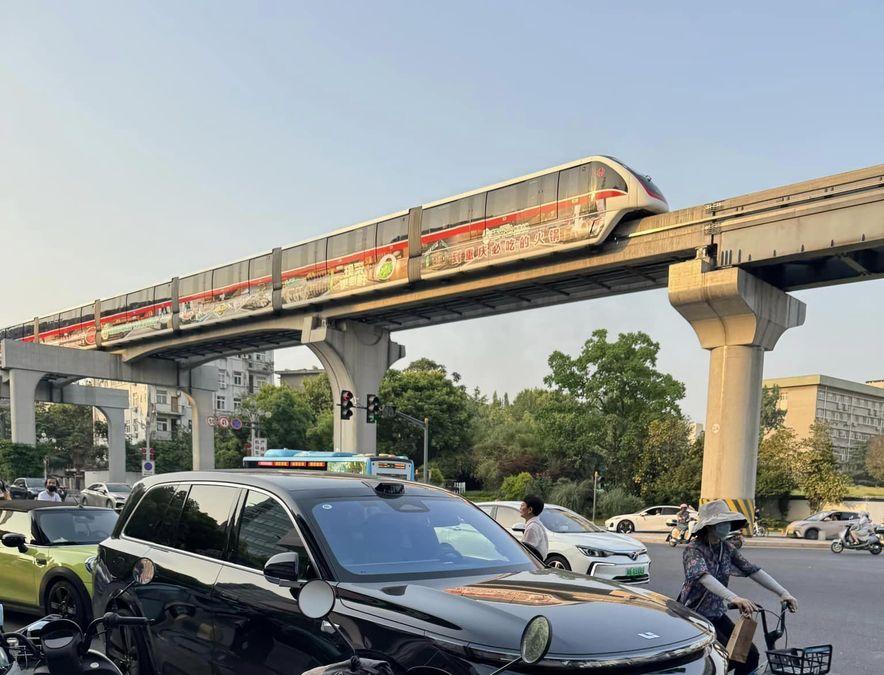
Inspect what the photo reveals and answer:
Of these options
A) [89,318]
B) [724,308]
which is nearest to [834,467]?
[724,308]

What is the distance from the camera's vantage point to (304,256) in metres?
33.5

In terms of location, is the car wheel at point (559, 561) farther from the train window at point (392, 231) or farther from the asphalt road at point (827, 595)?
the train window at point (392, 231)

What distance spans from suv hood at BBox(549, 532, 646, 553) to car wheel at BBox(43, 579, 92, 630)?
748 cm

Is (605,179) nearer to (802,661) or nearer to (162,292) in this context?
(802,661)

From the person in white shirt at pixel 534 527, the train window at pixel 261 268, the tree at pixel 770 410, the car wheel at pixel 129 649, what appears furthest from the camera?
the tree at pixel 770 410

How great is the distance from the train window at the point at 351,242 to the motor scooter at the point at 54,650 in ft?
92.7

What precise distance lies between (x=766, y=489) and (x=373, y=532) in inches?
1527

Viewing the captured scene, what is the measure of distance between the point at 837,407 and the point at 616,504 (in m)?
51.5

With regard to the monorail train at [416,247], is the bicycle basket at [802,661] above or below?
below

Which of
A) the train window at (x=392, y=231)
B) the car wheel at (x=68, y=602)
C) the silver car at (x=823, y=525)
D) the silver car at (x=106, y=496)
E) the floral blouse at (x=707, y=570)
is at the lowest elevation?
the silver car at (x=106, y=496)

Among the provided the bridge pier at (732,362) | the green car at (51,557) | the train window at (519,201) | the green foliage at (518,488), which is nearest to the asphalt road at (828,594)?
the bridge pier at (732,362)

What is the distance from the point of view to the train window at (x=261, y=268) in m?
35.0

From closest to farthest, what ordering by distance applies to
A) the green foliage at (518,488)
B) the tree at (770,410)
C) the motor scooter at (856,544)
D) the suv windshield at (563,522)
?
the suv windshield at (563,522) < the motor scooter at (856,544) < the green foliage at (518,488) < the tree at (770,410)

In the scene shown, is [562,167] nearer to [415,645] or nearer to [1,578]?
[1,578]
